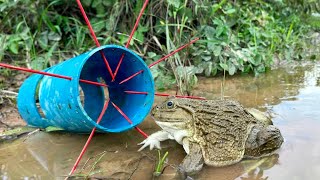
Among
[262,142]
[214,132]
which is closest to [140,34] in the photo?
[214,132]

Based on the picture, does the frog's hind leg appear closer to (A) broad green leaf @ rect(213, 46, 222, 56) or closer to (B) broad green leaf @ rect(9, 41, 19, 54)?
(A) broad green leaf @ rect(213, 46, 222, 56)

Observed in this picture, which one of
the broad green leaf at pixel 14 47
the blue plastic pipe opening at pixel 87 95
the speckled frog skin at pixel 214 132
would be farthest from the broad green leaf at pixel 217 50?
the broad green leaf at pixel 14 47

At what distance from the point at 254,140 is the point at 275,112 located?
0.93 meters

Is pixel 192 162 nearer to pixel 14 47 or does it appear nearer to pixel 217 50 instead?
pixel 217 50

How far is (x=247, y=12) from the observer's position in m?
5.83

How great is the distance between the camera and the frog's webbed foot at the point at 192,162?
101 inches

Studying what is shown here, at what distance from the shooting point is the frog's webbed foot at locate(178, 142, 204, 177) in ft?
8.43

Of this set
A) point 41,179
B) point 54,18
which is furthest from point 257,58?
point 41,179

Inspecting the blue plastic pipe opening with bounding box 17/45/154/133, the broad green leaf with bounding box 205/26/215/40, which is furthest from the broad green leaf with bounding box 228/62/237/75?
the blue plastic pipe opening with bounding box 17/45/154/133

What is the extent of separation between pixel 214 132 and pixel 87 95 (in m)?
1.47

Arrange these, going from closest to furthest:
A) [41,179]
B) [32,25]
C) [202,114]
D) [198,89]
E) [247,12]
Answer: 1. [41,179]
2. [202,114]
3. [198,89]
4. [32,25]
5. [247,12]

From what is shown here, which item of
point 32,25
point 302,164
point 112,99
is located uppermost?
point 32,25

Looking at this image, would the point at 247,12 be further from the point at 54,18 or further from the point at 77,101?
the point at 77,101

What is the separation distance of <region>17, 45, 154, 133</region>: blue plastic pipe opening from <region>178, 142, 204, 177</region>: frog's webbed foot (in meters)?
0.49
